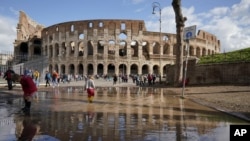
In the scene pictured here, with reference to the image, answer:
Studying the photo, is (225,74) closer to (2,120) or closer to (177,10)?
(177,10)

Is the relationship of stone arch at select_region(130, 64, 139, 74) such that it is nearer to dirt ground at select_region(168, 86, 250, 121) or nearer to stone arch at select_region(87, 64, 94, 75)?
stone arch at select_region(87, 64, 94, 75)

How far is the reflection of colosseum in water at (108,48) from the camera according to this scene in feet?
201

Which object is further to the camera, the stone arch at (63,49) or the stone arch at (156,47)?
the stone arch at (63,49)

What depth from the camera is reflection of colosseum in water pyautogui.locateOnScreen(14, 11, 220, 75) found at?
61.2 m

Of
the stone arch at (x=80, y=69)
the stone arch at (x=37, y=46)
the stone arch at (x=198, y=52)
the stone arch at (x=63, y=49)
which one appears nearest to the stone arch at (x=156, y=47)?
the stone arch at (x=198, y=52)

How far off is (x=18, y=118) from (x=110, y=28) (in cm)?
5371

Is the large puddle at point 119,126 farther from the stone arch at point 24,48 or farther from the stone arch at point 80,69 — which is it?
the stone arch at point 24,48

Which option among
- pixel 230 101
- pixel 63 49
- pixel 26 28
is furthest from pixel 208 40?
pixel 230 101

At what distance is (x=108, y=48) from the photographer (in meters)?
63.8

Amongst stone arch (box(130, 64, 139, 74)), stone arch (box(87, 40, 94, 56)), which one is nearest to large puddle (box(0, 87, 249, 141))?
stone arch (box(130, 64, 139, 74))

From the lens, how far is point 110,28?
2409 inches

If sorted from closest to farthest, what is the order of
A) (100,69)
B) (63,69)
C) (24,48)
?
1. (100,69)
2. (63,69)
3. (24,48)

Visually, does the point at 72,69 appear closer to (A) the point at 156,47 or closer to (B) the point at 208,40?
(A) the point at 156,47

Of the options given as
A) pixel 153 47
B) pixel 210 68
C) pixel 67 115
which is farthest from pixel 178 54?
pixel 153 47
